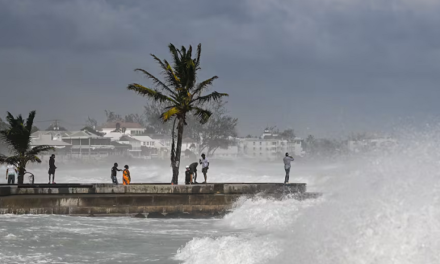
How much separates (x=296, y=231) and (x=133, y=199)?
27.6 feet

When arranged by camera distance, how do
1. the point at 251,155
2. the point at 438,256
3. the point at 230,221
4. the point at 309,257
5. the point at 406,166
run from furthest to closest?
1. the point at 251,155
2. the point at 230,221
3. the point at 406,166
4. the point at 309,257
5. the point at 438,256

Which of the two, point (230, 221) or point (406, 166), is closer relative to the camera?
point (406, 166)

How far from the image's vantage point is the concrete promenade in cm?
1766

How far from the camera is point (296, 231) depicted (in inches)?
421

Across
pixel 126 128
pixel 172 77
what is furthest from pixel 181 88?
pixel 126 128

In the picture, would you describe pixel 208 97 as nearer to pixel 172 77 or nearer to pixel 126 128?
pixel 172 77

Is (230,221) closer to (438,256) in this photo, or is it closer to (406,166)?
(406,166)

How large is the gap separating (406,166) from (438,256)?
4773 mm

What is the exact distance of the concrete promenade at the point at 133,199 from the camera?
17.7 metres

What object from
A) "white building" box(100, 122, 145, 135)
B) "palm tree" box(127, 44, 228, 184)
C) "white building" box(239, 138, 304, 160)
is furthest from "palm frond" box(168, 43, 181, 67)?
"white building" box(239, 138, 304, 160)

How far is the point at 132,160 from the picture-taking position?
109 metres

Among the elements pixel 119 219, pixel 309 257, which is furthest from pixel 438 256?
pixel 119 219

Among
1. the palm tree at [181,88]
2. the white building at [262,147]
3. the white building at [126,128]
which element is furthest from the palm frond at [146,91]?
the white building at [262,147]

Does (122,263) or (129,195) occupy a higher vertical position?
(129,195)
